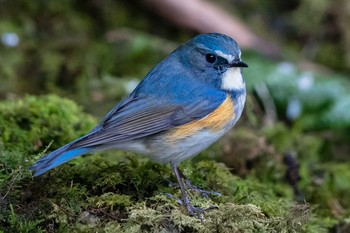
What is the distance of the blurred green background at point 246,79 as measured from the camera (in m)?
5.66

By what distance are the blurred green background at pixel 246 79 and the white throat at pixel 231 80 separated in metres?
0.91

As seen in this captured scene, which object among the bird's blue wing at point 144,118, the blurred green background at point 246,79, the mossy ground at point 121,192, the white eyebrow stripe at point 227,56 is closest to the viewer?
the mossy ground at point 121,192

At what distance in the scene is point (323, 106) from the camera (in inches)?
311

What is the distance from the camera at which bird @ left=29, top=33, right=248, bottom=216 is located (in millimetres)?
4691

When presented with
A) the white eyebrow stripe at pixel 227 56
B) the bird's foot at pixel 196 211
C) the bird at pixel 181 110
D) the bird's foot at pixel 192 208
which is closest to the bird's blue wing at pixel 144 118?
the bird at pixel 181 110

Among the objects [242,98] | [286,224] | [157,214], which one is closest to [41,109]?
Result: [242,98]

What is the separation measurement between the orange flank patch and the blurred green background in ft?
2.27

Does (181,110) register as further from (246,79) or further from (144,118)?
(246,79)

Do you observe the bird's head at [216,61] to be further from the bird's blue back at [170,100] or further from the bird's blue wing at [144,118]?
the bird's blue wing at [144,118]

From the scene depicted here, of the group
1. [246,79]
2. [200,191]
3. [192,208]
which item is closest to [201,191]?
[200,191]

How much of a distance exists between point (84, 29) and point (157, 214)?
5099 mm

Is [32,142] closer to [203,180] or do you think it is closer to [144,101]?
[144,101]

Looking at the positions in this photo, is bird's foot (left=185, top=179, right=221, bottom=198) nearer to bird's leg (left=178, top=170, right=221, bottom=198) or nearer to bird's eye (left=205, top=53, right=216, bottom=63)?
bird's leg (left=178, top=170, right=221, bottom=198)

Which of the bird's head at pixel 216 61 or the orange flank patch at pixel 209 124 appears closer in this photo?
the orange flank patch at pixel 209 124
